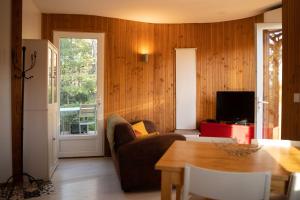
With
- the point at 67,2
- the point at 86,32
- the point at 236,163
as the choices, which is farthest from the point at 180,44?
the point at 236,163

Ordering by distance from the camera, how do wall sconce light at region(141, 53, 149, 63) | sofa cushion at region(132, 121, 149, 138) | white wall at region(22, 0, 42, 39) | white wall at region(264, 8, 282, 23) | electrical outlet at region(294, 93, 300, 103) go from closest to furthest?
1. electrical outlet at region(294, 93, 300, 103)
2. white wall at region(22, 0, 42, 39)
3. white wall at region(264, 8, 282, 23)
4. sofa cushion at region(132, 121, 149, 138)
5. wall sconce light at region(141, 53, 149, 63)

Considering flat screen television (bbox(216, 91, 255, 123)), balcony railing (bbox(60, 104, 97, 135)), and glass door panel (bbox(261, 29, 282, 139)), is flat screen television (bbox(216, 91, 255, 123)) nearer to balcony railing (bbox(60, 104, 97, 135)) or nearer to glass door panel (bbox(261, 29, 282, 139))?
glass door panel (bbox(261, 29, 282, 139))

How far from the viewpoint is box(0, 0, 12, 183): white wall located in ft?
12.0

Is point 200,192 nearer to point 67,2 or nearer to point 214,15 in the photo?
point 67,2

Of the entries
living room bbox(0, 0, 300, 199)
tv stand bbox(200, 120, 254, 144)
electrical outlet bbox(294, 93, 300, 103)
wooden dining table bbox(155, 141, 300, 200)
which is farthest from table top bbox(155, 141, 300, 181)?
tv stand bbox(200, 120, 254, 144)

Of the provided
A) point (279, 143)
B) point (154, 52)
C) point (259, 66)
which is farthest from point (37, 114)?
point (259, 66)

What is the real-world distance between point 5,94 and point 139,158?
1.96 meters

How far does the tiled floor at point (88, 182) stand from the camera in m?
3.36

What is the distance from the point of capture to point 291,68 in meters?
3.32

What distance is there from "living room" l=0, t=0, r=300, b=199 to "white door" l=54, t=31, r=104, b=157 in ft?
0.06

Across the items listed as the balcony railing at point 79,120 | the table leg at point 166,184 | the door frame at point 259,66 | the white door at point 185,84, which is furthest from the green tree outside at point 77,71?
the table leg at point 166,184

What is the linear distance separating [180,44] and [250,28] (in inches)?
54.3

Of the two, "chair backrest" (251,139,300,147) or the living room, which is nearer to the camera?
"chair backrest" (251,139,300,147)

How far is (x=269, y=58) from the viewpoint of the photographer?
4.41 meters
